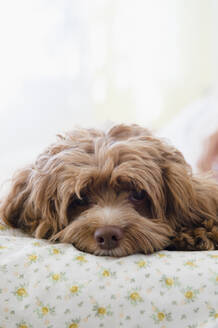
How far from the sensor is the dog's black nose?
78.8 inches

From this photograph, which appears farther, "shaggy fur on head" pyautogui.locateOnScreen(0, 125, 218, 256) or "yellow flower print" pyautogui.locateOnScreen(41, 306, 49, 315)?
"shaggy fur on head" pyautogui.locateOnScreen(0, 125, 218, 256)

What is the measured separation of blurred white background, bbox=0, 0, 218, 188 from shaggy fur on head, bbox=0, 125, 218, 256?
13.5 ft

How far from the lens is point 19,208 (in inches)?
93.7

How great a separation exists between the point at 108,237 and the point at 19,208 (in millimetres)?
605

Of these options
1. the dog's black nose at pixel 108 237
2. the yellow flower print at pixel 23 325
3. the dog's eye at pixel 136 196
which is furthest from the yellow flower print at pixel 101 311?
the dog's eye at pixel 136 196

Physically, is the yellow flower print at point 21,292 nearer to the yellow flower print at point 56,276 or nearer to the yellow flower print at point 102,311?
the yellow flower print at point 56,276

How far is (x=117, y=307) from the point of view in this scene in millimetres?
1621

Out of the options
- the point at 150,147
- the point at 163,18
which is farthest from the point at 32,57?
the point at 150,147

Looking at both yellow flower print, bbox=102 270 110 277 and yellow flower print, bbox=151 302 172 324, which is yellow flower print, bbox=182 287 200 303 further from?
yellow flower print, bbox=102 270 110 277

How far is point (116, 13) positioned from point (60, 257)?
6.54 m

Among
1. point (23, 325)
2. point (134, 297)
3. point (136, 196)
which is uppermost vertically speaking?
point (136, 196)

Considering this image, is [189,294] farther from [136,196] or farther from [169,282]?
[136,196]

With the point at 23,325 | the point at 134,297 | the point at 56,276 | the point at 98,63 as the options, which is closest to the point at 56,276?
the point at 56,276

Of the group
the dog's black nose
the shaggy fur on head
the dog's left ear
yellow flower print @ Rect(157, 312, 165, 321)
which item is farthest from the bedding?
the dog's left ear
